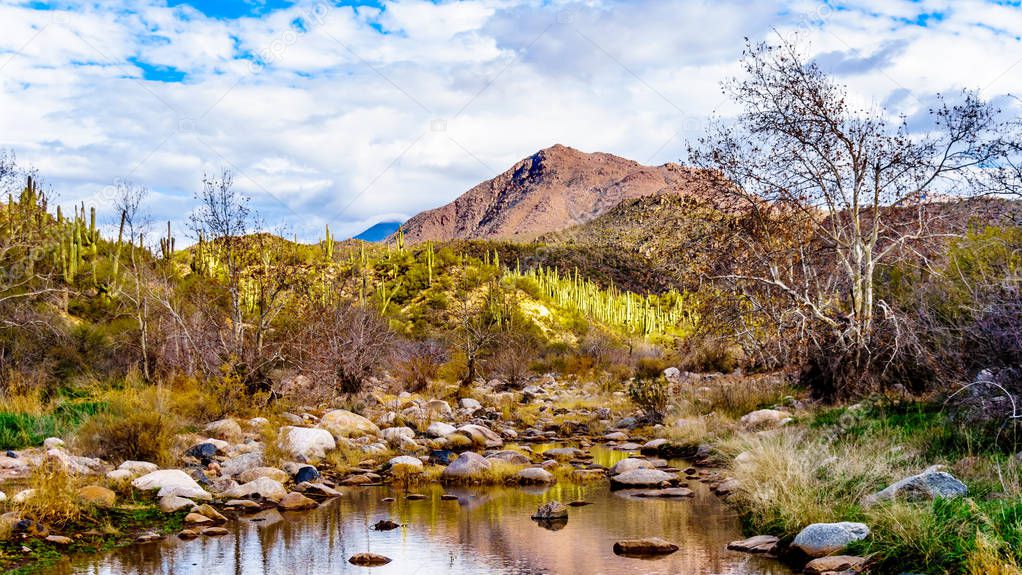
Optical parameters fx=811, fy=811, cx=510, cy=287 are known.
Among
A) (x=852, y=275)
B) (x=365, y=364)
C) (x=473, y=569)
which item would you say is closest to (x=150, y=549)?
(x=473, y=569)

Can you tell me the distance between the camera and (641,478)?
11453mm

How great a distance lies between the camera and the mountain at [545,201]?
149 m

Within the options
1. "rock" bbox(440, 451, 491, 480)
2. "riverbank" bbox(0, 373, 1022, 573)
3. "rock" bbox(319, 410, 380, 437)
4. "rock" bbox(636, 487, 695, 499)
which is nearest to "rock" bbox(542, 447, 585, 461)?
"riverbank" bbox(0, 373, 1022, 573)

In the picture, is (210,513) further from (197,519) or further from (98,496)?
(98,496)

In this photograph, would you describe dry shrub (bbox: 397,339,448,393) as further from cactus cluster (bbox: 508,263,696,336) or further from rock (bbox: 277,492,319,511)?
cactus cluster (bbox: 508,263,696,336)

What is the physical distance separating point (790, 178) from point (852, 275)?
7.46 feet

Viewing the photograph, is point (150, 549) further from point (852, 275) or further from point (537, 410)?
point (537, 410)

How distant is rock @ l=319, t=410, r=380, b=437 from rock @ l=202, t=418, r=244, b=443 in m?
1.67

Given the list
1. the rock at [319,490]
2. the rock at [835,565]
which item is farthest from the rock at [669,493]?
the rock at [319,490]

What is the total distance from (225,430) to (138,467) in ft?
10.7

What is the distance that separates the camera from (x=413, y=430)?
16.4 m

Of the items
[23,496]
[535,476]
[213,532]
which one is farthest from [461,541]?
[23,496]

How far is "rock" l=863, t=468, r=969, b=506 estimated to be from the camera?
725cm

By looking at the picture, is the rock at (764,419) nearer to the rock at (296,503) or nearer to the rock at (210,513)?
the rock at (296,503)
